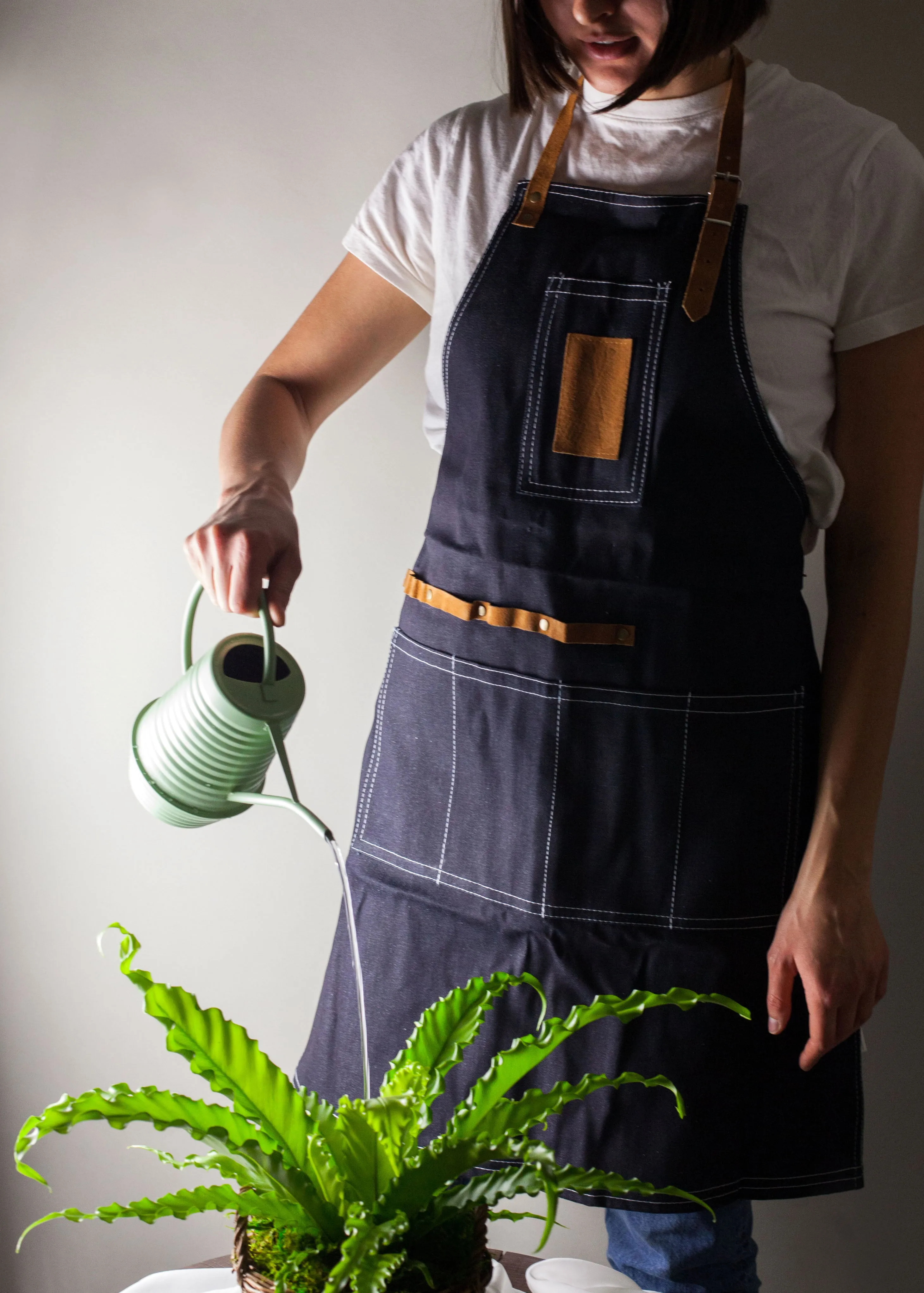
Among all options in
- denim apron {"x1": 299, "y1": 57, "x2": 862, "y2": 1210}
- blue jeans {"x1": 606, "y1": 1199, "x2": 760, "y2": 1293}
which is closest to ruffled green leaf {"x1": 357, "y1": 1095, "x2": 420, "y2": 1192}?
denim apron {"x1": 299, "y1": 57, "x2": 862, "y2": 1210}

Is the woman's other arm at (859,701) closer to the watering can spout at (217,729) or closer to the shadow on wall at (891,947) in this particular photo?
the shadow on wall at (891,947)

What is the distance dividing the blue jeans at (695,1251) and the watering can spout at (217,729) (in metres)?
0.59

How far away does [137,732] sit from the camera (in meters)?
0.87

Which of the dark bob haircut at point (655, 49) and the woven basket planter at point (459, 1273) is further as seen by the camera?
the dark bob haircut at point (655, 49)

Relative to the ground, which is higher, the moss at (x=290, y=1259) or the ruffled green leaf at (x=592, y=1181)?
the ruffled green leaf at (x=592, y=1181)

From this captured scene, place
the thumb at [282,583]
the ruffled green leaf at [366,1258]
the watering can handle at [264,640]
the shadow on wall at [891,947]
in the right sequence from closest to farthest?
1. the ruffled green leaf at [366,1258]
2. the watering can handle at [264,640]
3. the thumb at [282,583]
4. the shadow on wall at [891,947]

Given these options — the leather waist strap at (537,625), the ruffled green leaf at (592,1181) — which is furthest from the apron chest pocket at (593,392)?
the ruffled green leaf at (592,1181)

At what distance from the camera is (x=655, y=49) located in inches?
37.1

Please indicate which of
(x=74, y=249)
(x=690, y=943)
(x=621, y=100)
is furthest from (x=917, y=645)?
(x=74, y=249)

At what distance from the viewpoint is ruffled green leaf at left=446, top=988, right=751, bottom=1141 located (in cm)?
65

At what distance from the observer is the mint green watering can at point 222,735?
0.78 meters

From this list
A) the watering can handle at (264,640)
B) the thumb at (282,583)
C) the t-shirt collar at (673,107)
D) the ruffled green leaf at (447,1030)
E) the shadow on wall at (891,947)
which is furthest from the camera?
the shadow on wall at (891,947)

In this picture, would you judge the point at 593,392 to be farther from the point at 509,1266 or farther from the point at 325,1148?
the point at 509,1266

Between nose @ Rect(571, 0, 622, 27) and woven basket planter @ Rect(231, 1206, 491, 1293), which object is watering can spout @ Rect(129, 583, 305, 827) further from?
nose @ Rect(571, 0, 622, 27)
